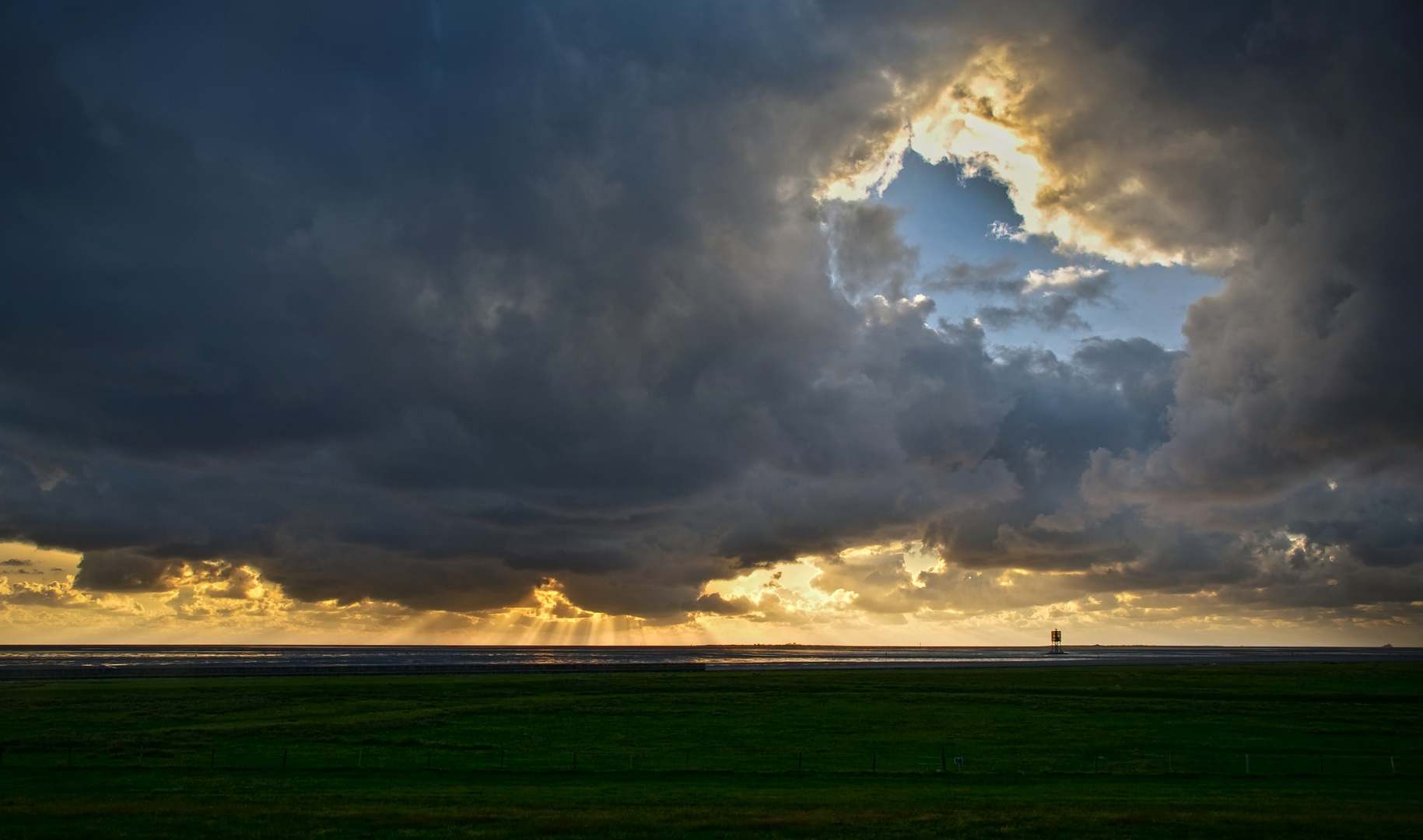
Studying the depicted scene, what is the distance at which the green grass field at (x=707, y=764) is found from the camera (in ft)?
124

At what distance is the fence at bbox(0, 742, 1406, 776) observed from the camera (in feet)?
183

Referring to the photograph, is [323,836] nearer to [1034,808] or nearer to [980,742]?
[1034,808]

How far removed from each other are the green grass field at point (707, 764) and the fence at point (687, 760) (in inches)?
13.4

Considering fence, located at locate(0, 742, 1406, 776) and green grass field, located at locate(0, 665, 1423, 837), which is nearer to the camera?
green grass field, located at locate(0, 665, 1423, 837)

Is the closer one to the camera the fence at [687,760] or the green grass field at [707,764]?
the green grass field at [707,764]

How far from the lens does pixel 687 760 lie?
5984cm

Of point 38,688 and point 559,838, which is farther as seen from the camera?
point 38,688

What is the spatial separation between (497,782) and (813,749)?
25188mm

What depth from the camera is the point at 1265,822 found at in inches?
1443

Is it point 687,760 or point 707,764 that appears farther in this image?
point 687,760

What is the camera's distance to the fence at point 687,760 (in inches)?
2195

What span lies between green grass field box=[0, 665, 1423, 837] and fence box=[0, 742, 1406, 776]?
0.34m

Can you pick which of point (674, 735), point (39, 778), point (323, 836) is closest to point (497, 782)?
point (323, 836)

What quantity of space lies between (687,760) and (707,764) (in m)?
2.10
